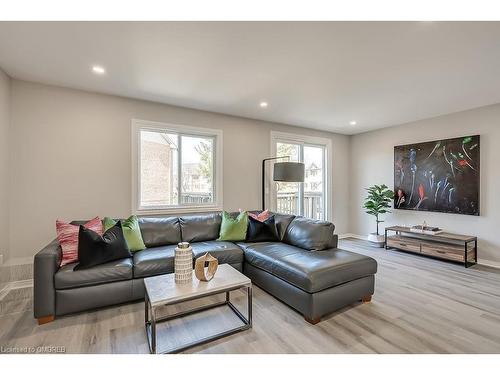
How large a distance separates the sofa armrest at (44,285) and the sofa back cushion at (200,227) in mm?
1501

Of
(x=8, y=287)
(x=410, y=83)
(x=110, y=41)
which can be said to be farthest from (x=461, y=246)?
(x=8, y=287)

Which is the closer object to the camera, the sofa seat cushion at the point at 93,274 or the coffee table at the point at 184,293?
the coffee table at the point at 184,293

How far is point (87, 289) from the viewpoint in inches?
91.7

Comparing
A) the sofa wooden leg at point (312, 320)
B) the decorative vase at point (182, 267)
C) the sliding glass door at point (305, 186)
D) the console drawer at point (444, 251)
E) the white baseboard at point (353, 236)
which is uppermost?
the sliding glass door at point (305, 186)

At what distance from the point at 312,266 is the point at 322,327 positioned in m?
0.51

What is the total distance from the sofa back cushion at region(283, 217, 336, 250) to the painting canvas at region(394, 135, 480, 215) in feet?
8.86

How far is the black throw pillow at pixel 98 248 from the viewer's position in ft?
7.79

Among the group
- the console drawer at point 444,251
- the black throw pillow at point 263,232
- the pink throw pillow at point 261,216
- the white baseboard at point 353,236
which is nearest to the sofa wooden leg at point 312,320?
the black throw pillow at point 263,232

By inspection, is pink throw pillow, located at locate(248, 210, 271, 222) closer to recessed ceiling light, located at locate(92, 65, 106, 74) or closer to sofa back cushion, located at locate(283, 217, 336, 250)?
sofa back cushion, located at locate(283, 217, 336, 250)

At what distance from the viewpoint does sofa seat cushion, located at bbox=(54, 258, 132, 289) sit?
223cm

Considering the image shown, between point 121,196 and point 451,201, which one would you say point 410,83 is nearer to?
point 451,201

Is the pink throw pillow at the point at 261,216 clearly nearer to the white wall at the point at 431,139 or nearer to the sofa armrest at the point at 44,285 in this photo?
the sofa armrest at the point at 44,285

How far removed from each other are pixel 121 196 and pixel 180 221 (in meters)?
0.93

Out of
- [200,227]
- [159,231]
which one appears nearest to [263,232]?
[200,227]
